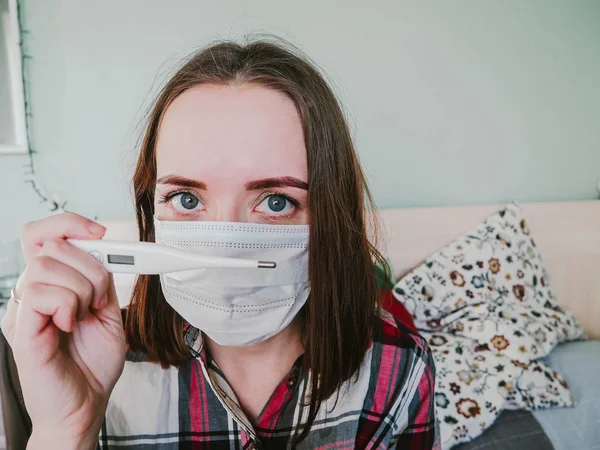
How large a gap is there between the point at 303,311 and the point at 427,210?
1.12 meters

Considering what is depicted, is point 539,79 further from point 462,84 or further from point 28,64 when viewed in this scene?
point 28,64

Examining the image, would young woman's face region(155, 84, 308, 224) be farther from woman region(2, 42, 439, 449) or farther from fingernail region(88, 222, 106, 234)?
fingernail region(88, 222, 106, 234)

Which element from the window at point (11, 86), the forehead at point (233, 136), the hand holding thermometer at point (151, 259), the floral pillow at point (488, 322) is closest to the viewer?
the hand holding thermometer at point (151, 259)

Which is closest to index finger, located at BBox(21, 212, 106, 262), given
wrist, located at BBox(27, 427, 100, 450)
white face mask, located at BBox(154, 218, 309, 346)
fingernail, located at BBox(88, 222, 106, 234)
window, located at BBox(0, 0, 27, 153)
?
fingernail, located at BBox(88, 222, 106, 234)

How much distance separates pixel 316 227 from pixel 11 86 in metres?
1.46

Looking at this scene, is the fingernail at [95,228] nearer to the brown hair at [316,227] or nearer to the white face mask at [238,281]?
the white face mask at [238,281]

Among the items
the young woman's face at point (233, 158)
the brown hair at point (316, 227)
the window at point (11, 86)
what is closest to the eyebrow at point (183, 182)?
the young woman's face at point (233, 158)

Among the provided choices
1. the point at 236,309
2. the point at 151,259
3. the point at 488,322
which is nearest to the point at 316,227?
the point at 236,309

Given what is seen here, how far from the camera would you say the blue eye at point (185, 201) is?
0.69 metres

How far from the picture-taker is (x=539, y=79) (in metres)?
1.87

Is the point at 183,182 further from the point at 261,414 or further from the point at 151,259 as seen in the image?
the point at 261,414

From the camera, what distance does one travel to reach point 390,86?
1749mm

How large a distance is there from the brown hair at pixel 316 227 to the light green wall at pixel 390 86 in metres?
0.85

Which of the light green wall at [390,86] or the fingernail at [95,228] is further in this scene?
the light green wall at [390,86]
